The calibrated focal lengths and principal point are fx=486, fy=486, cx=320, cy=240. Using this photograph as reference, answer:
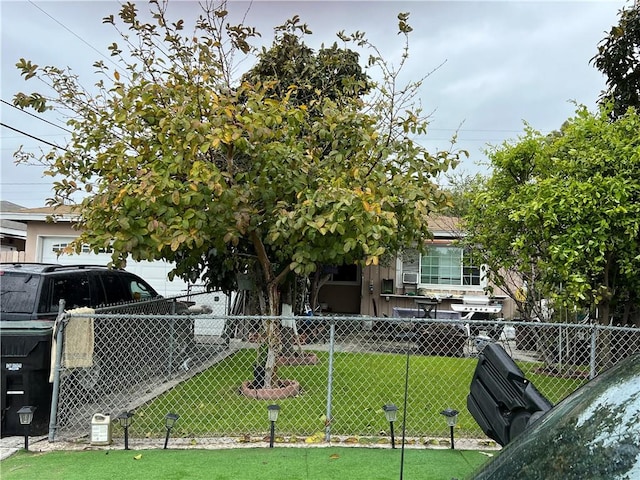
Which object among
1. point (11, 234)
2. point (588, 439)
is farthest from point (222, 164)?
point (11, 234)

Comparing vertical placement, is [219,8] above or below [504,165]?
above

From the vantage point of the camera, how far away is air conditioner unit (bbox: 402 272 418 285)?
15008mm

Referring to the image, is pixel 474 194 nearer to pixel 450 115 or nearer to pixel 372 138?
pixel 372 138

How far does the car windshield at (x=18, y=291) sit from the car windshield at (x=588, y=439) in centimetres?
585

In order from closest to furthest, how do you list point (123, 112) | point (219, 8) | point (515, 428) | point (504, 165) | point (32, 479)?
point (515, 428)
point (32, 479)
point (123, 112)
point (219, 8)
point (504, 165)

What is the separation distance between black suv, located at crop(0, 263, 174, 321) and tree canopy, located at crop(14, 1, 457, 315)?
920 millimetres

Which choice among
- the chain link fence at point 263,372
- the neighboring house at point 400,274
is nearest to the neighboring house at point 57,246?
the neighboring house at point 400,274

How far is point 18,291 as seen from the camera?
5941mm

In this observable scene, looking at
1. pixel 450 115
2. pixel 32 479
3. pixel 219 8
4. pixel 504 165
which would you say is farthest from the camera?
pixel 450 115

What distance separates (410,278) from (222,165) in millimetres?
9736

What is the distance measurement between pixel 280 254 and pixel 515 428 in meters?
4.84

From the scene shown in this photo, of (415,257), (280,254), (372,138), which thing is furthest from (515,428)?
(415,257)

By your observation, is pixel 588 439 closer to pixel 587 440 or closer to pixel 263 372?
pixel 587 440

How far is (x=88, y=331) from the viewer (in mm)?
5184
